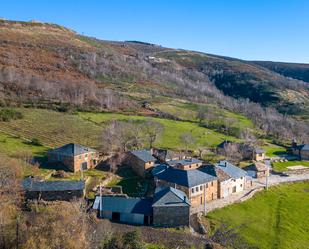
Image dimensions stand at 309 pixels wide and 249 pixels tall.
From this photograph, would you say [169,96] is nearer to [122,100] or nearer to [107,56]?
[122,100]

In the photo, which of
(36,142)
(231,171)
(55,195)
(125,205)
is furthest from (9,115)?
(231,171)

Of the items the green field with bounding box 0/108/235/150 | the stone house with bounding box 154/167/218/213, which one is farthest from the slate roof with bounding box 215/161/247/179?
the green field with bounding box 0/108/235/150

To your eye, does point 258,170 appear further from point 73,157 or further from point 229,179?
point 73,157

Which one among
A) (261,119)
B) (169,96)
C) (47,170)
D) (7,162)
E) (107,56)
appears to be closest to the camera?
(7,162)

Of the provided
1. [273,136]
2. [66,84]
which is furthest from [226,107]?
[66,84]

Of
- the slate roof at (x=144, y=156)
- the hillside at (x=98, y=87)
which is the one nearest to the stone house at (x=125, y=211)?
the slate roof at (x=144, y=156)

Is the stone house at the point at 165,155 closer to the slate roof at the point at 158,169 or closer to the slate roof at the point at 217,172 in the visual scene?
the slate roof at the point at 158,169

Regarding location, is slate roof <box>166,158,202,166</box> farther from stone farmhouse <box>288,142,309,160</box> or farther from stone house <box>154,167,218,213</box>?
stone farmhouse <box>288,142,309,160</box>
